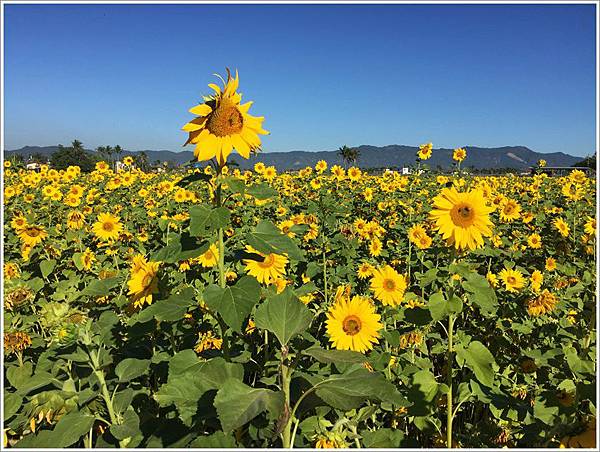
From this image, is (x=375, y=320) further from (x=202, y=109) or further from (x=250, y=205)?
(x=250, y=205)

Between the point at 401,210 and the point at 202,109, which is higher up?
the point at 202,109

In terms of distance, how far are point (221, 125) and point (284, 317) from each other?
917 millimetres

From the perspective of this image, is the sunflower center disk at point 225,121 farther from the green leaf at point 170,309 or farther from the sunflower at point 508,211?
the sunflower at point 508,211

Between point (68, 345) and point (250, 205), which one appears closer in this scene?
point (68, 345)

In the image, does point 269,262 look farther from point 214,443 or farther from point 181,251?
point 214,443

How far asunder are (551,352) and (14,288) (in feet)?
9.52

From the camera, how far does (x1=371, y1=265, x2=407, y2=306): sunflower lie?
9.84ft

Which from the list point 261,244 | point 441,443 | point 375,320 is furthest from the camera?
point 375,320

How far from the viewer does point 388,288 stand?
3.06 metres

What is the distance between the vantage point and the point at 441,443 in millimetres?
2215

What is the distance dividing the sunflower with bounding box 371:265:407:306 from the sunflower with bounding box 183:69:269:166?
5.31 feet

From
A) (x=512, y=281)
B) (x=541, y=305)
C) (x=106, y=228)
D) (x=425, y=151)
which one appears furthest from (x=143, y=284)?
(x=425, y=151)

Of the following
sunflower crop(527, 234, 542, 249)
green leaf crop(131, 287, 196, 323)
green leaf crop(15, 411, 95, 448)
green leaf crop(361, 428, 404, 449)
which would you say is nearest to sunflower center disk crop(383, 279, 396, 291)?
green leaf crop(361, 428, 404, 449)

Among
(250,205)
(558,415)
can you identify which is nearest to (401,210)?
(250,205)
